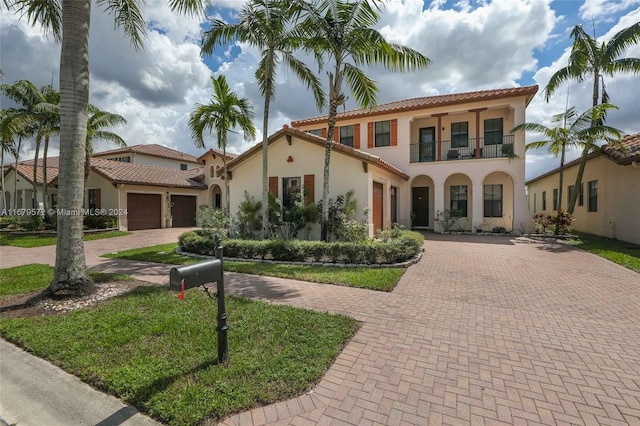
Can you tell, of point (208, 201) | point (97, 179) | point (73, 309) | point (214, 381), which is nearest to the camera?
point (214, 381)

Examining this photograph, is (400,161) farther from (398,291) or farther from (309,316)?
(309,316)

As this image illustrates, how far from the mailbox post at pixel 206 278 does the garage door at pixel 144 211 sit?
21.4m

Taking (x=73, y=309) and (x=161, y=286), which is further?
(x=161, y=286)

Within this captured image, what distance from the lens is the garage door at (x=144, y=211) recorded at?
21011 mm

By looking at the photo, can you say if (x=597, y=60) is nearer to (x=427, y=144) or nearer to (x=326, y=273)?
(x=427, y=144)

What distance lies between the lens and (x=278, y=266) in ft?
28.9

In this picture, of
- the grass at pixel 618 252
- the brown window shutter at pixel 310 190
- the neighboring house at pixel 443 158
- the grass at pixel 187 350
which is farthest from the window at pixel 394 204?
the grass at pixel 187 350

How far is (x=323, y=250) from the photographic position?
30.3 feet

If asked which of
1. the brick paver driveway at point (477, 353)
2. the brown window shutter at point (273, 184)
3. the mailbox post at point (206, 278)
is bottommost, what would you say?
the brick paver driveway at point (477, 353)

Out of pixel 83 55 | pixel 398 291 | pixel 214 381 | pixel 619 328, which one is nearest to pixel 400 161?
pixel 398 291

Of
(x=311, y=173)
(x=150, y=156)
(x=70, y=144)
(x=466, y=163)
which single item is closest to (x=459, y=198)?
(x=466, y=163)

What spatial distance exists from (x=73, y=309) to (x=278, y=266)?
15.8ft

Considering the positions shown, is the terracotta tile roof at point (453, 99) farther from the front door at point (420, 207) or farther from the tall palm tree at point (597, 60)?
the front door at point (420, 207)

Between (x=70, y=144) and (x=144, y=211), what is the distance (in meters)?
18.5
